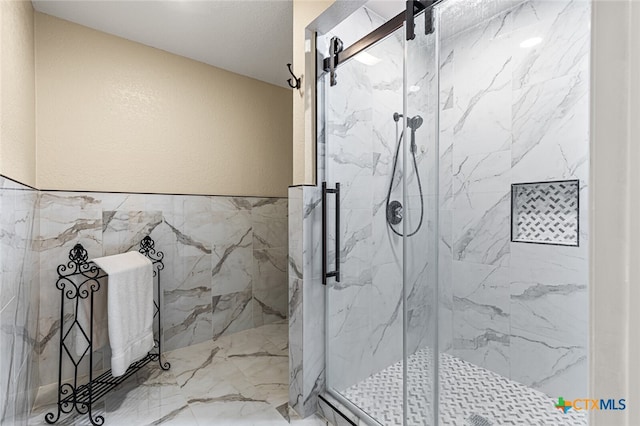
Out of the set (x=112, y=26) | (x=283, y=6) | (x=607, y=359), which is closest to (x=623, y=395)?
(x=607, y=359)

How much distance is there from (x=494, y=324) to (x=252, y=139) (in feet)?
7.72

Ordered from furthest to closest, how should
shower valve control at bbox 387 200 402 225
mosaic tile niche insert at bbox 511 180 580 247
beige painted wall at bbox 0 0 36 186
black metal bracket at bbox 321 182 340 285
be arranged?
black metal bracket at bbox 321 182 340 285 < mosaic tile niche insert at bbox 511 180 580 247 < shower valve control at bbox 387 200 402 225 < beige painted wall at bbox 0 0 36 186

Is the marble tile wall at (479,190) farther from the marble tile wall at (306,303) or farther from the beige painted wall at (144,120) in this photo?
the beige painted wall at (144,120)

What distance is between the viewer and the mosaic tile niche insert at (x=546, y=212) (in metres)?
1.65

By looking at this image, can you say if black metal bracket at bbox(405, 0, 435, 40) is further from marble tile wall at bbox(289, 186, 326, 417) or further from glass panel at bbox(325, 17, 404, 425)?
marble tile wall at bbox(289, 186, 326, 417)

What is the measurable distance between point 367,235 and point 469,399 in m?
0.93

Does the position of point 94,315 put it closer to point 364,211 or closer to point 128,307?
point 128,307

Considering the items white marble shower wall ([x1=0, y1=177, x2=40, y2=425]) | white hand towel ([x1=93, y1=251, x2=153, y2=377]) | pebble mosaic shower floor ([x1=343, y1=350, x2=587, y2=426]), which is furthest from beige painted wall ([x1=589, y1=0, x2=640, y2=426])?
white hand towel ([x1=93, y1=251, x2=153, y2=377])

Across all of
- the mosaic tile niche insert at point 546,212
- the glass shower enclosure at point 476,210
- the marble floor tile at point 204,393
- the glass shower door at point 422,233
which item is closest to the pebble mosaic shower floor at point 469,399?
the glass shower enclosure at point 476,210

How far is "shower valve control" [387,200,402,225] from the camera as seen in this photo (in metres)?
1.44

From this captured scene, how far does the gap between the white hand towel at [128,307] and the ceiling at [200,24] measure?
1.51 meters

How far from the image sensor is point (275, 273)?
308 cm

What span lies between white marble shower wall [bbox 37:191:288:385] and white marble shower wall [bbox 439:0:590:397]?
181 cm

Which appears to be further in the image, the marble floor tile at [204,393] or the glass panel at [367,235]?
the marble floor tile at [204,393]
